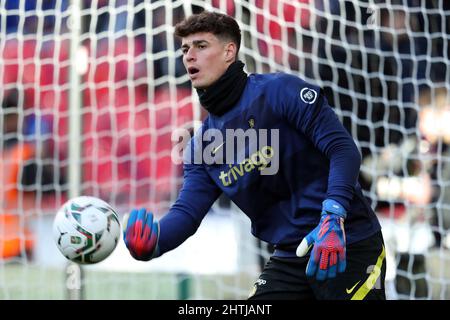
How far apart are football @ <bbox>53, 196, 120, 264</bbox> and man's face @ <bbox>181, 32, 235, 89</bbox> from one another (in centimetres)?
71

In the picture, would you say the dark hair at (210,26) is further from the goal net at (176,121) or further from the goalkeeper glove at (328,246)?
the goal net at (176,121)

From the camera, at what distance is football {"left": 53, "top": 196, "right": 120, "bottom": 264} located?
11.6ft

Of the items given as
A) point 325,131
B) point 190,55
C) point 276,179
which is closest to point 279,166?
point 276,179

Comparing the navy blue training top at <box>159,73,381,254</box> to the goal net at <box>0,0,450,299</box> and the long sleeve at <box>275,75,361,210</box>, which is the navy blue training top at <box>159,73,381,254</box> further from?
the goal net at <box>0,0,450,299</box>

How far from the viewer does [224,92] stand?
3.59 m

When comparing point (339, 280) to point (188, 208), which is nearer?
point (339, 280)

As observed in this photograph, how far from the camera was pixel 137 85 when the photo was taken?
262 inches

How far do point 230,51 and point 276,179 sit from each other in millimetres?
639

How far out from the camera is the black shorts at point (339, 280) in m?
3.44

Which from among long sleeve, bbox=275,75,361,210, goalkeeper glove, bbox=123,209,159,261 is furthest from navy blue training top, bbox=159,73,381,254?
goalkeeper glove, bbox=123,209,159,261

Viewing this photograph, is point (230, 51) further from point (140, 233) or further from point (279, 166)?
point (140, 233)

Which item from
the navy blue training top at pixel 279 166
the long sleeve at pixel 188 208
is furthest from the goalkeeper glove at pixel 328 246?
the long sleeve at pixel 188 208

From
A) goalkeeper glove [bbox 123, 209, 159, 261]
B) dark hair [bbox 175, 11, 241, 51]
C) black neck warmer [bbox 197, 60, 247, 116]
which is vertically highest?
dark hair [bbox 175, 11, 241, 51]
